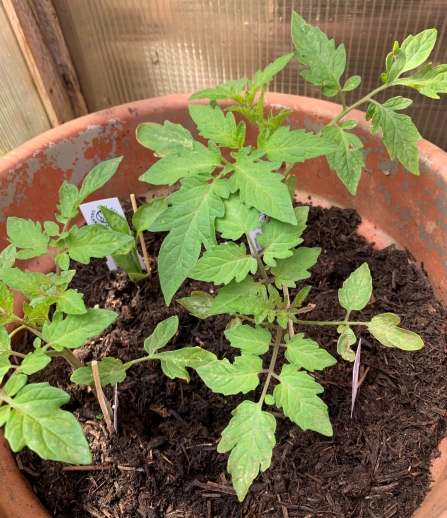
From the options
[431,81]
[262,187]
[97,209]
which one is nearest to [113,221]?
[97,209]

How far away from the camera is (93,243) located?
858mm

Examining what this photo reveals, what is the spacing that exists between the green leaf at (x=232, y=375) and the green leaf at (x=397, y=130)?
54 cm

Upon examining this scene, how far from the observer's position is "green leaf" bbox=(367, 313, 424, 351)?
2.84 feet

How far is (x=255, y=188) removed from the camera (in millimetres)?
854

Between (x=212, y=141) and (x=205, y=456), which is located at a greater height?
(x=212, y=141)

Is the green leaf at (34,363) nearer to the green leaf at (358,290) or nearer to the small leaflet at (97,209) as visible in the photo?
the small leaflet at (97,209)

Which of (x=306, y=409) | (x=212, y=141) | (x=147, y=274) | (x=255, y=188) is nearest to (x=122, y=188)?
(x=147, y=274)

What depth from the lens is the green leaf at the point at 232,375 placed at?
0.78 metres

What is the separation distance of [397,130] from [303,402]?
594mm

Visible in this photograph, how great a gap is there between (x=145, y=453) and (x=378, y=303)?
0.68 meters

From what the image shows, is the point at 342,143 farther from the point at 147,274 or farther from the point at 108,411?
the point at 108,411

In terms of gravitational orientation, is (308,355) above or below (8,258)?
below

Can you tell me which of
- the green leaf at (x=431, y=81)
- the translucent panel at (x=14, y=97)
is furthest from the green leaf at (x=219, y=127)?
the translucent panel at (x=14, y=97)

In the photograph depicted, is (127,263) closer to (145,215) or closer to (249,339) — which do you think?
(145,215)
